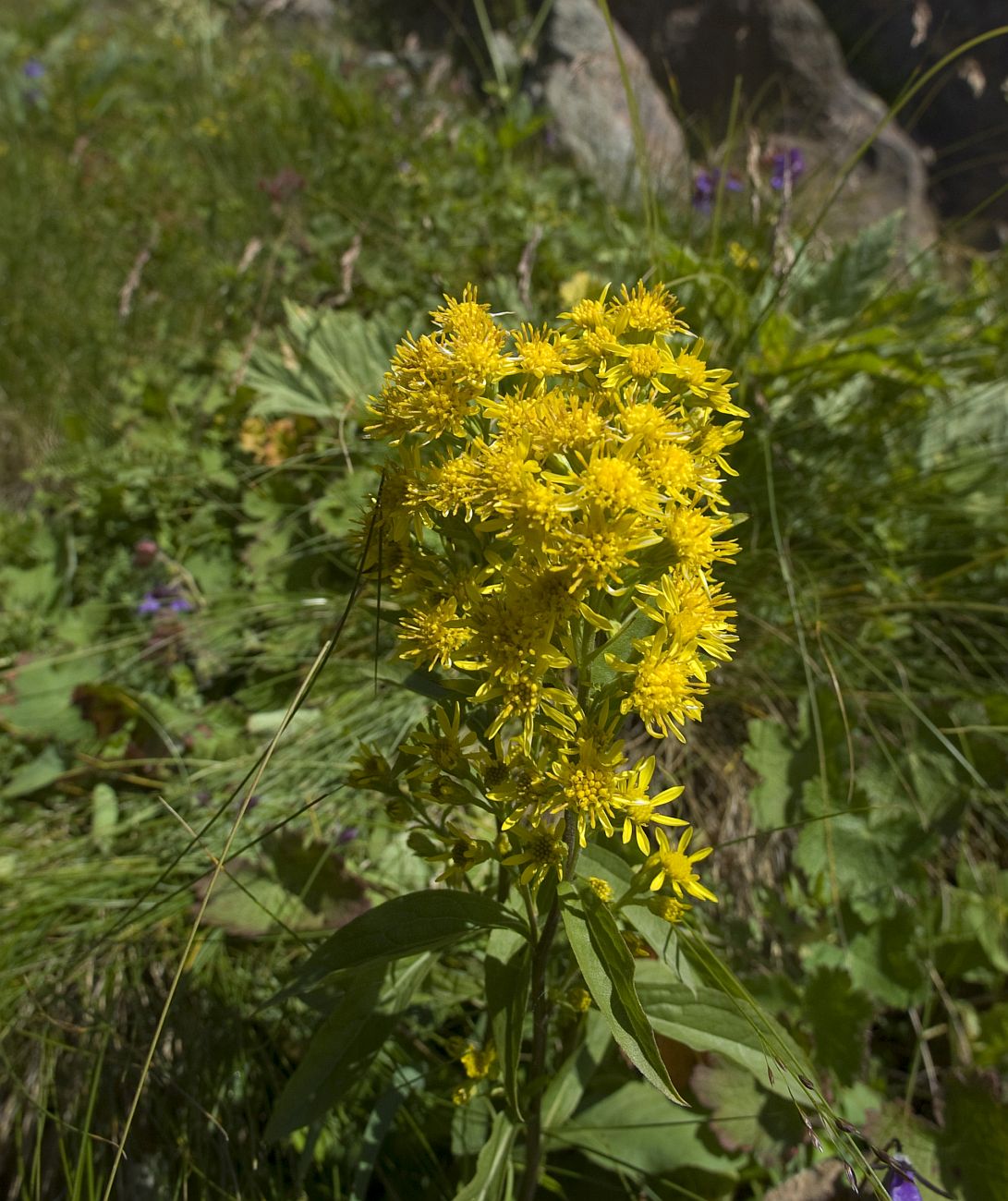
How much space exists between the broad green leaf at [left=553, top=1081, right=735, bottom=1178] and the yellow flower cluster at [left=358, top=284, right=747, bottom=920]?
0.66 meters

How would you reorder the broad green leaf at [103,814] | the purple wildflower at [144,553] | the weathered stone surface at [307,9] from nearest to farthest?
the broad green leaf at [103,814], the purple wildflower at [144,553], the weathered stone surface at [307,9]

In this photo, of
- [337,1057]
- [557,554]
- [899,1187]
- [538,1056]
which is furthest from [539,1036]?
[557,554]

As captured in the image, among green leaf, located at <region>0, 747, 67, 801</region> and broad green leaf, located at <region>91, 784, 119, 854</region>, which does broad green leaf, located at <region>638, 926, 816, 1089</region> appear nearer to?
broad green leaf, located at <region>91, 784, 119, 854</region>

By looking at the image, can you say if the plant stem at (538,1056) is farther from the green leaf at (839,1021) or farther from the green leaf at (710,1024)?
the green leaf at (839,1021)

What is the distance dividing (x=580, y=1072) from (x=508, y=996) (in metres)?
0.41

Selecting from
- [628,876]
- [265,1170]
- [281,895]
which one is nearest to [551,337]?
[628,876]

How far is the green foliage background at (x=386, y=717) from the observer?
1.64 meters

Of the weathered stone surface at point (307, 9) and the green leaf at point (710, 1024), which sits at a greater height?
the weathered stone surface at point (307, 9)

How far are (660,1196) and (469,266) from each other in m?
2.96

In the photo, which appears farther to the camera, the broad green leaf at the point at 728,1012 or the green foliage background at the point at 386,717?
the green foliage background at the point at 386,717

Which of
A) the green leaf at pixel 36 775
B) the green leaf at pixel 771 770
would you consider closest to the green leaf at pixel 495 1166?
the green leaf at pixel 771 770

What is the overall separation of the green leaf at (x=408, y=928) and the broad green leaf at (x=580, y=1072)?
44cm

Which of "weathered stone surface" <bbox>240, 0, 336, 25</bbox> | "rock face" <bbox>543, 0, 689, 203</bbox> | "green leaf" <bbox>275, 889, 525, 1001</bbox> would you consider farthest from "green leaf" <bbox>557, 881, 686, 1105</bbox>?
"weathered stone surface" <bbox>240, 0, 336, 25</bbox>

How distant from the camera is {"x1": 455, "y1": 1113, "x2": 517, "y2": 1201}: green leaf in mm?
1296
